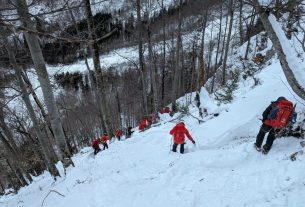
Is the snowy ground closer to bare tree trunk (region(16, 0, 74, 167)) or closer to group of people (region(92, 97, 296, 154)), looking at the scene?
group of people (region(92, 97, 296, 154))

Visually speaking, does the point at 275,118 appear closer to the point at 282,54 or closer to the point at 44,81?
the point at 282,54

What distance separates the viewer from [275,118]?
21.9 feet

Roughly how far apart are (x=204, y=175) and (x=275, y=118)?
2.15 m

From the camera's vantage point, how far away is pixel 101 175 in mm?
8672

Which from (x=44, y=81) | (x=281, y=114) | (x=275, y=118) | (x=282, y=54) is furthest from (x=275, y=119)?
(x=44, y=81)

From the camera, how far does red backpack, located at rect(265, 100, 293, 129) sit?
6574 millimetres

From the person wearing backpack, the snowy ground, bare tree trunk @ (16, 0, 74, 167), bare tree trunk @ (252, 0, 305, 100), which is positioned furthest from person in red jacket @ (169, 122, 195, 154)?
bare tree trunk @ (252, 0, 305, 100)

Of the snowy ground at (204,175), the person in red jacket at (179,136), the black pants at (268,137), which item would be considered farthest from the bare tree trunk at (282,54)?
the person in red jacket at (179,136)

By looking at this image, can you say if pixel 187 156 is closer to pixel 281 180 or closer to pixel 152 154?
pixel 152 154

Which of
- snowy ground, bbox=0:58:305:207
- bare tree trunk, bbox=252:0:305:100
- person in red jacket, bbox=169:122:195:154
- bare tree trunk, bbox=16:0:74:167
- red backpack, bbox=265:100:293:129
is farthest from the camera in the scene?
person in red jacket, bbox=169:122:195:154

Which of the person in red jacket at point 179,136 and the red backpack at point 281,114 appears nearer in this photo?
the red backpack at point 281,114

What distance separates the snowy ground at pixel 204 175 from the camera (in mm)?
5309

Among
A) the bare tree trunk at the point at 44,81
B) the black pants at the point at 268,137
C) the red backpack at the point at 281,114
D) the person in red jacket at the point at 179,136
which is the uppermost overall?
the bare tree trunk at the point at 44,81

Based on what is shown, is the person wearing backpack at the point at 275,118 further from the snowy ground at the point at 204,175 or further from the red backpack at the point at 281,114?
the snowy ground at the point at 204,175
